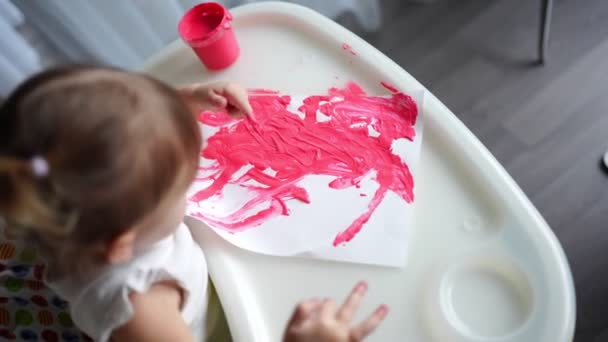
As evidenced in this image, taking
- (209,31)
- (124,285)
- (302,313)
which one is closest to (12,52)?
(209,31)

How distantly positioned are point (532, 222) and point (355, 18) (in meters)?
0.98

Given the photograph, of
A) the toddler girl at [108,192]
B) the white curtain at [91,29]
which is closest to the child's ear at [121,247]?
the toddler girl at [108,192]

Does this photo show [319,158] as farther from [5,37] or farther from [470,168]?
[5,37]

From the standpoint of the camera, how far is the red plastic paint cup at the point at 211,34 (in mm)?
726

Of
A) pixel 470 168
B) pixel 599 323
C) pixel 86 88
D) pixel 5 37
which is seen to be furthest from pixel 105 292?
pixel 599 323

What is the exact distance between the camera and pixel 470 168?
587 millimetres

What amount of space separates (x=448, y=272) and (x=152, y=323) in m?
0.29

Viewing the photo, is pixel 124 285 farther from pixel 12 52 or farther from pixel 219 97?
pixel 12 52

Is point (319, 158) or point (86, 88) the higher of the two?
point (86, 88)

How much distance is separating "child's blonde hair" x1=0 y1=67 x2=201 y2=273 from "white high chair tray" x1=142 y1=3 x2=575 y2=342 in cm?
19

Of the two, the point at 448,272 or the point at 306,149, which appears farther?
the point at 306,149

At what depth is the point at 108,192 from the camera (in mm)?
381

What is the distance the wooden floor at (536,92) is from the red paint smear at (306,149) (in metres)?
0.60

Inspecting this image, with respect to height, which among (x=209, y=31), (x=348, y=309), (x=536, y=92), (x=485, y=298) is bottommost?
(x=536, y=92)
